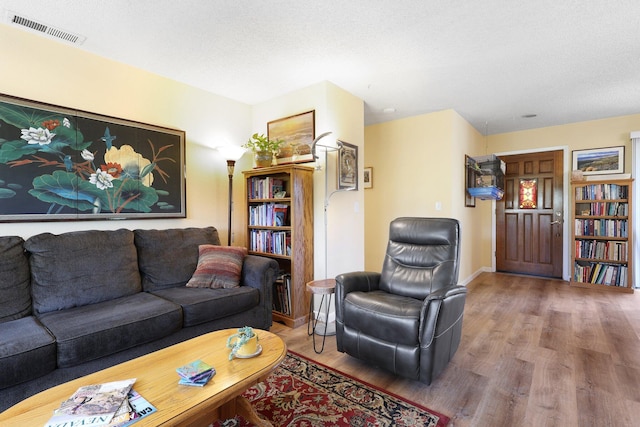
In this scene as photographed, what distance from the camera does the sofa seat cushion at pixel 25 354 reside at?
154 cm

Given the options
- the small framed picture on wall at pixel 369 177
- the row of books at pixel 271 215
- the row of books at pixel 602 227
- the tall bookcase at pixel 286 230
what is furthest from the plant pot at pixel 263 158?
the row of books at pixel 602 227

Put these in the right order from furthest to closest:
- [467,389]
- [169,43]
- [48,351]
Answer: [169,43] < [467,389] < [48,351]

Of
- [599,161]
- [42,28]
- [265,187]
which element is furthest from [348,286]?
[599,161]

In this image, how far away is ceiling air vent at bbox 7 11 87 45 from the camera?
2.13 meters

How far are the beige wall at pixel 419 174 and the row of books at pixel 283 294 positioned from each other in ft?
6.49

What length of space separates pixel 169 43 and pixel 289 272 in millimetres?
2276

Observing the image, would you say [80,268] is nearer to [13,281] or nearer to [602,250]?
[13,281]

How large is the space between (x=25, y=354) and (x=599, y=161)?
6.55 metres

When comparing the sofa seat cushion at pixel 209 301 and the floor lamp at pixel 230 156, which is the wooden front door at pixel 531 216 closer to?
the floor lamp at pixel 230 156

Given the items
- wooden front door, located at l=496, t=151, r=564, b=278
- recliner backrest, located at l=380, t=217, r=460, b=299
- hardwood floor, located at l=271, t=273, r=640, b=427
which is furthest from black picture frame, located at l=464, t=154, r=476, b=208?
recliner backrest, located at l=380, t=217, r=460, b=299

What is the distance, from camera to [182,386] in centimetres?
126

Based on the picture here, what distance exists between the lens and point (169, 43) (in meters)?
2.47

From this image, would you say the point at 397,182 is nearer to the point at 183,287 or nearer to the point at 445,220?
the point at 445,220

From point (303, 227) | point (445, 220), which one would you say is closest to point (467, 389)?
point (445, 220)
